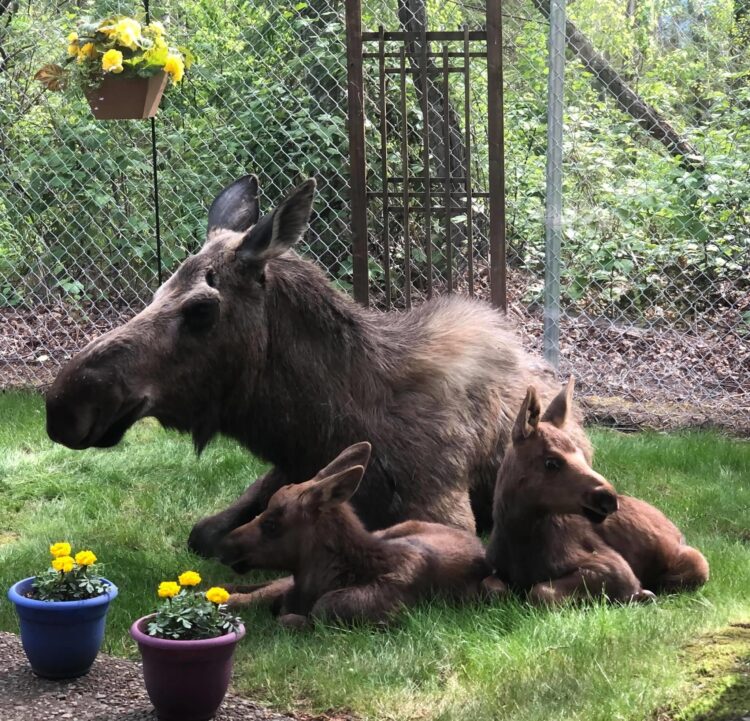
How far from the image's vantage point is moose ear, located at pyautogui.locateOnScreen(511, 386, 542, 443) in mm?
4609

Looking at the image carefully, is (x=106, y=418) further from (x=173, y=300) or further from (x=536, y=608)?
(x=536, y=608)

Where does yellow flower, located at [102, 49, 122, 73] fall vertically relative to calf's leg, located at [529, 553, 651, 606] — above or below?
above

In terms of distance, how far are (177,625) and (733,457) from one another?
4613 millimetres

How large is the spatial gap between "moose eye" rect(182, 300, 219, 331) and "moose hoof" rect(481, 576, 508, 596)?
5.37 ft

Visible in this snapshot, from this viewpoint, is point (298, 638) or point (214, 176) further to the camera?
point (214, 176)

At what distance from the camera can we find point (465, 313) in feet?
19.9

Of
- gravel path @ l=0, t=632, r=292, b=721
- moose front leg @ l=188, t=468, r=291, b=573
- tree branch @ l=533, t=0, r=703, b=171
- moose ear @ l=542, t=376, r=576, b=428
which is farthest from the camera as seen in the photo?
tree branch @ l=533, t=0, r=703, b=171

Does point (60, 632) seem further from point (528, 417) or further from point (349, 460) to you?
point (528, 417)

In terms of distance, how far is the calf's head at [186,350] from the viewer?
15.7 feet

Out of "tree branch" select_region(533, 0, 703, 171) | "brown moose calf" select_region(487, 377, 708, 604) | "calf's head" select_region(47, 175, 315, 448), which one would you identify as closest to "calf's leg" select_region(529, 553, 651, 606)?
"brown moose calf" select_region(487, 377, 708, 604)

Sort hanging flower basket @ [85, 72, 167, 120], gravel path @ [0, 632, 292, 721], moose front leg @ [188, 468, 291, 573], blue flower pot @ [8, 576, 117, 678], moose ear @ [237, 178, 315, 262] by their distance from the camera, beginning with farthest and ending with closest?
hanging flower basket @ [85, 72, 167, 120] < moose front leg @ [188, 468, 291, 573] < moose ear @ [237, 178, 315, 262] < blue flower pot @ [8, 576, 117, 678] < gravel path @ [0, 632, 292, 721]

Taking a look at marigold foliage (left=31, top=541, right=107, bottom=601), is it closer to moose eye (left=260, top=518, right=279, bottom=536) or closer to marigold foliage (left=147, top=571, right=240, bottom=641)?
marigold foliage (left=147, top=571, right=240, bottom=641)

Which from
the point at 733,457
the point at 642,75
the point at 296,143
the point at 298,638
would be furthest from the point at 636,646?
the point at 642,75

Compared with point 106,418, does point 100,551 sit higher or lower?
lower
